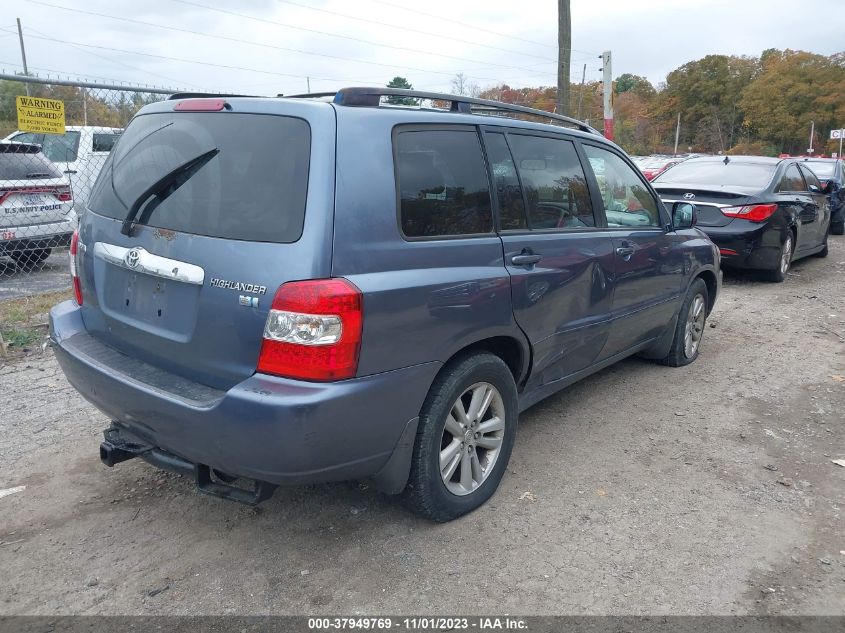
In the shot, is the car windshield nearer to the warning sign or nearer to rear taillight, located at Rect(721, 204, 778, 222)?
rear taillight, located at Rect(721, 204, 778, 222)

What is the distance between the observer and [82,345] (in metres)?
3.16

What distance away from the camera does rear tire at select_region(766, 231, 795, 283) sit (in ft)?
29.5

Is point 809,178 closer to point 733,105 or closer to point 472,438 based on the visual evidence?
point 472,438

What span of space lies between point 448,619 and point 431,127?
2066mm

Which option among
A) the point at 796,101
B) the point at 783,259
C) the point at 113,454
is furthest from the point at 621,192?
the point at 796,101

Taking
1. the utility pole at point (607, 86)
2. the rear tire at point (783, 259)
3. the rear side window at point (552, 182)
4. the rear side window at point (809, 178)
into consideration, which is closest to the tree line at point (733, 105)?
the utility pole at point (607, 86)

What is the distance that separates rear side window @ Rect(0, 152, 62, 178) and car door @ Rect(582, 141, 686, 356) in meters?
6.91

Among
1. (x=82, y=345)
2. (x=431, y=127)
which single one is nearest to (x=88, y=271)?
(x=82, y=345)

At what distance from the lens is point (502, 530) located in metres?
3.17

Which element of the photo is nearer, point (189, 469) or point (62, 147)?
point (189, 469)

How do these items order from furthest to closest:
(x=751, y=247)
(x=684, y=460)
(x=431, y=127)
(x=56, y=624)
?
(x=751, y=247), (x=684, y=460), (x=431, y=127), (x=56, y=624)

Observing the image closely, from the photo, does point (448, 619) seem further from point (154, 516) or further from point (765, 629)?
point (154, 516)

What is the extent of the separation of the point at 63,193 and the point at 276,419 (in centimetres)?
755

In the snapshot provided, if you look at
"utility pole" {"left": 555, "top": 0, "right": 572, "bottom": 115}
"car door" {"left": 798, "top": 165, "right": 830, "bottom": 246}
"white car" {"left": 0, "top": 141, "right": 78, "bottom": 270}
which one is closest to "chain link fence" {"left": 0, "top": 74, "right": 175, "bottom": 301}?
"white car" {"left": 0, "top": 141, "right": 78, "bottom": 270}
